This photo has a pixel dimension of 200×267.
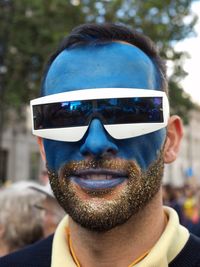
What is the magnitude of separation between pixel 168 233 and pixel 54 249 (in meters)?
0.45

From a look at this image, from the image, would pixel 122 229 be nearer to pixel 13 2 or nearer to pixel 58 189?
pixel 58 189

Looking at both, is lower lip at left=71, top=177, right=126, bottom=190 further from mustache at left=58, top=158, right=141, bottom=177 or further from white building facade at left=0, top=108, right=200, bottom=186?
white building facade at left=0, top=108, right=200, bottom=186

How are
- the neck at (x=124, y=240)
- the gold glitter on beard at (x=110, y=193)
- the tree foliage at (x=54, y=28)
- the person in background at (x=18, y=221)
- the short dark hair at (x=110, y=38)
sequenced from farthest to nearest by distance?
1. the tree foliage at (x=54, y=28)
2. the person in background at (x=18, y=221)
3. the short dark hair at (x=110, y=38)
4. the neck at (x=124, y=240)
5. the gold glitter on beard at (x=110, y=193)

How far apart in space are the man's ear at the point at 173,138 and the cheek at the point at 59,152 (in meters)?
0.37

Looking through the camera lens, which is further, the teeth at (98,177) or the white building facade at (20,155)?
the white building facade at (20,155)

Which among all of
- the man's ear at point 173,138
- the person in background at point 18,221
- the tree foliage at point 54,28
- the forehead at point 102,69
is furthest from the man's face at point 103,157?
the tree foliage at point 54,28

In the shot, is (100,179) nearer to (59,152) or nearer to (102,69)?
(59,152)

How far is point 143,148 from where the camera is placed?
6.09 feet

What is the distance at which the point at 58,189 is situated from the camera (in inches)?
74.3

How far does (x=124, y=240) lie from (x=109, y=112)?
458 mm

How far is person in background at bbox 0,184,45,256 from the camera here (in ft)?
12.1

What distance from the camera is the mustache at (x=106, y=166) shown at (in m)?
1.80

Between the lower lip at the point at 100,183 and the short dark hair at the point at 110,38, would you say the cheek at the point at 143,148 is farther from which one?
the short dark hair at the point at 110,38

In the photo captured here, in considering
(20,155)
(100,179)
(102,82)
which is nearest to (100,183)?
(100,179)
